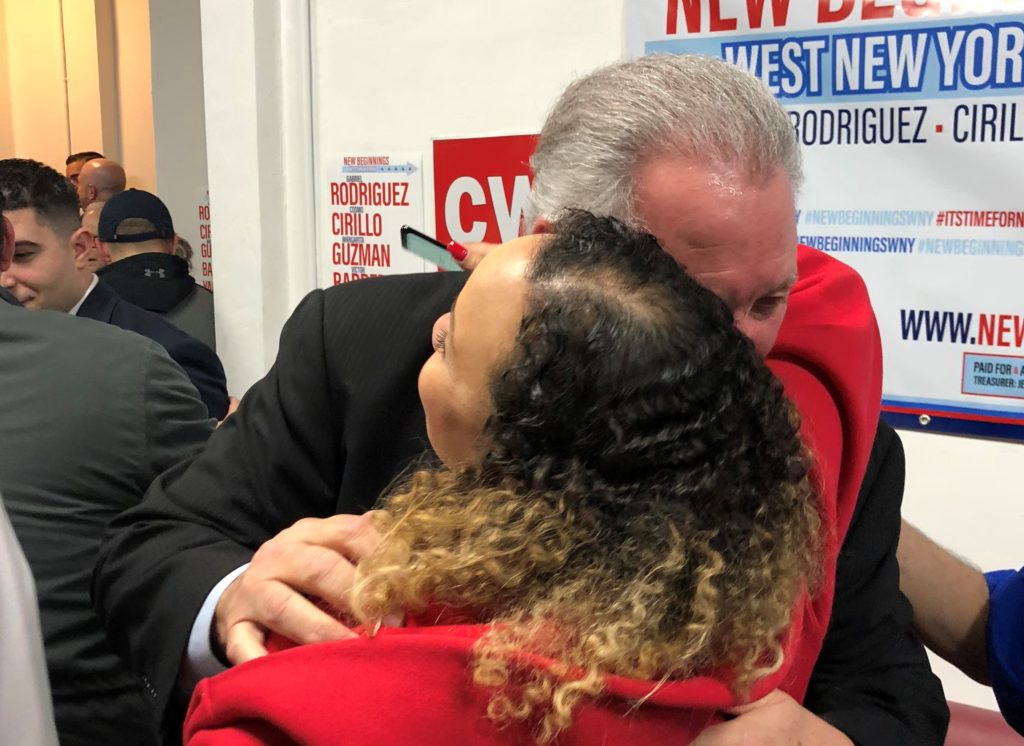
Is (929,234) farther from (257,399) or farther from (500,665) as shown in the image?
(500,665)

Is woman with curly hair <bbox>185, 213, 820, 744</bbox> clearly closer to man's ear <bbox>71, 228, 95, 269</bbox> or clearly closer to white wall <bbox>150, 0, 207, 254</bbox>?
man's ear <bbox>71, 228, 95, 269</bbox>

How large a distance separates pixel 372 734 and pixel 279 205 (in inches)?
96.3

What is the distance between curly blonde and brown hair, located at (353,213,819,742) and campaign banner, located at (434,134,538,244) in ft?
5.85

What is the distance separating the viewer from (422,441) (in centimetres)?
98

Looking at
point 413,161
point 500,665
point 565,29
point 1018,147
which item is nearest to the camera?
point 500,665

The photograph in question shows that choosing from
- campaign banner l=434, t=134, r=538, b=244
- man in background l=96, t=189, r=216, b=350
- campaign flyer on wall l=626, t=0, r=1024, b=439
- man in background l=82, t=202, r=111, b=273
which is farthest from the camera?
man in background l=96, t=189, r=216, b=350

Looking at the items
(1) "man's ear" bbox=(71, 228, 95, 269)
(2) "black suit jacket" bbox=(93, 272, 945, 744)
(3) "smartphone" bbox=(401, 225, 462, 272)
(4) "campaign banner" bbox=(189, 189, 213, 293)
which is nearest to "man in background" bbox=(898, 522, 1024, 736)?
(2) "black suit jacket" bbox=(93, 272, 945, 744)

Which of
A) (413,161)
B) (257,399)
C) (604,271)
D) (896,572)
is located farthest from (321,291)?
(413,161)

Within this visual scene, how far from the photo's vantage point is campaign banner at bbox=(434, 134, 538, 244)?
7.88 ft

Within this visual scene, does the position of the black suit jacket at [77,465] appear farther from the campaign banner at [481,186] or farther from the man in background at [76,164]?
the man in background at [76,164]

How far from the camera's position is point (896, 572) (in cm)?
105

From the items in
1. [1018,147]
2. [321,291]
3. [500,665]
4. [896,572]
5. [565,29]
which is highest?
[565,29]

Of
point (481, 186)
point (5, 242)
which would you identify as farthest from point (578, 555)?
point (481, 186)

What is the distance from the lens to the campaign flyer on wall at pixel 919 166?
1.81 metres
